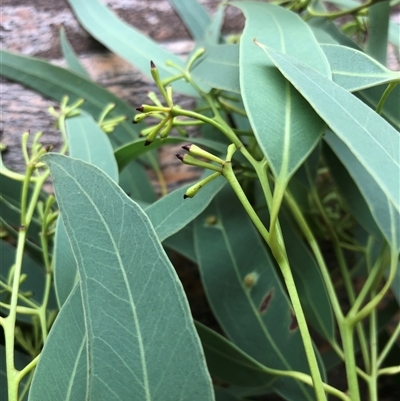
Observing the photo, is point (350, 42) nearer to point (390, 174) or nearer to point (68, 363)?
point (390, 174)

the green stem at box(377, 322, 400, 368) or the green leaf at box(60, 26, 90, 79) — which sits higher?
the green leaf at box(60, 26, 90, 79)

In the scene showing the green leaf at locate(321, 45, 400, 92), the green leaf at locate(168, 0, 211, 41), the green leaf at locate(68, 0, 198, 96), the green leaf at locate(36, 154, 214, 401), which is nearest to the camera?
Answer: the green leaf at locate(36, 154, 214, 401)

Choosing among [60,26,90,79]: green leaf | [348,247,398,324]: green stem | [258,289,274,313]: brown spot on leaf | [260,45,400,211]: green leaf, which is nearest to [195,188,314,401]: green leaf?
[258,289,274,313]: brown spot on leaf

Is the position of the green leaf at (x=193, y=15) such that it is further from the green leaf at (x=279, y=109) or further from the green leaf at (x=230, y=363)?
the green leaf at (x=230, y=363)

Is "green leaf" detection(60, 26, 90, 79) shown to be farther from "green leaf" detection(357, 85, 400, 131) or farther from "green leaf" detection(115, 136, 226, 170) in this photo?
"green leaf" detection(357, 85, 400, 131)

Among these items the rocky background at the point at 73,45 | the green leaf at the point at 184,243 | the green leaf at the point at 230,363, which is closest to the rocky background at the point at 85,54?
the rocky background at the point at 73,45

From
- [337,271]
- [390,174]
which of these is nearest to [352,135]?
[390,174]
